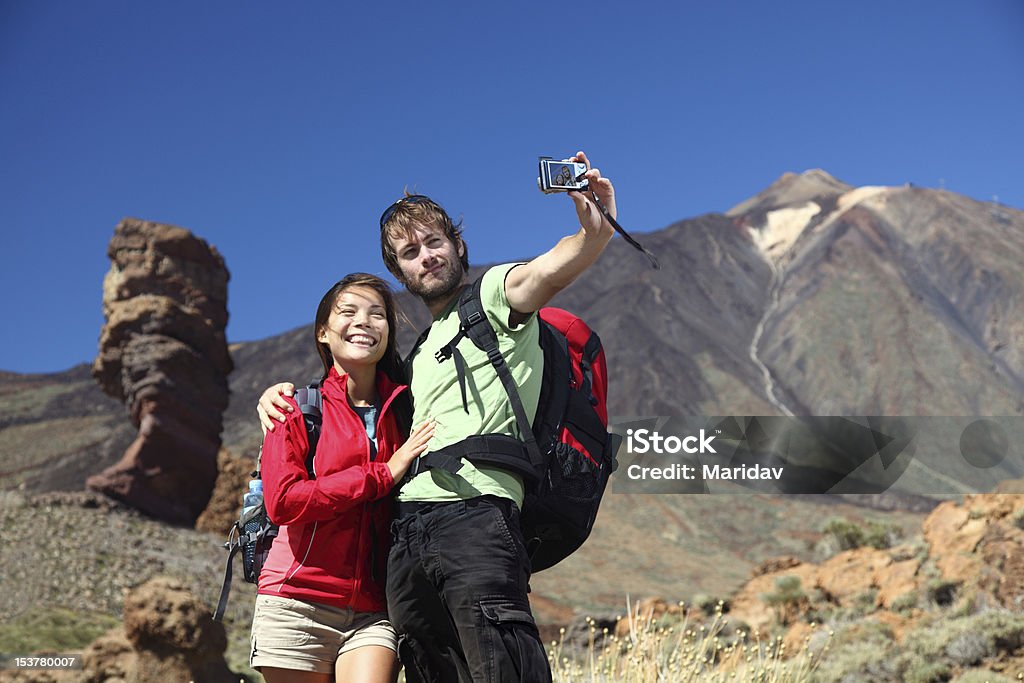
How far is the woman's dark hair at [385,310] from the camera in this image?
119 inches

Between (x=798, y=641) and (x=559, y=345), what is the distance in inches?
287

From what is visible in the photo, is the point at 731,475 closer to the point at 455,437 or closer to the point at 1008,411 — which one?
the point at 455,437

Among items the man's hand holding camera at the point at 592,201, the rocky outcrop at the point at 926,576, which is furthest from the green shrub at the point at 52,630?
the man's hand holding camera at the point at 592,201

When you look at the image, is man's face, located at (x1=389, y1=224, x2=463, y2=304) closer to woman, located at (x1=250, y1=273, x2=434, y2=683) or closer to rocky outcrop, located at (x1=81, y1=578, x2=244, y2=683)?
woman, located at (x1=250, y1=273, x2=434, y2=683)

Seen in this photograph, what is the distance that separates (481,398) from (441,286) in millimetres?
406

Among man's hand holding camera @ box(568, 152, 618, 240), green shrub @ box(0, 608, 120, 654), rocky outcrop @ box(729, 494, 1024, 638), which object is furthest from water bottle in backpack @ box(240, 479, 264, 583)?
green shrub @ box(0, 608, 120, 654)

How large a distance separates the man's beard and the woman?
0.24m

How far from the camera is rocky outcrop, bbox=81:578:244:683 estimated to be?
8938 millimetres

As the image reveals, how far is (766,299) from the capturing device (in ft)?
238

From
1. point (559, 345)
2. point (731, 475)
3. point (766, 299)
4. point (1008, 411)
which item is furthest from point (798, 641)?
point (766, 299)

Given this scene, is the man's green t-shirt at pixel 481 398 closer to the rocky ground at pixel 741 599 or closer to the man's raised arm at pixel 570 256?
the man's raised arm at pixel 570 256

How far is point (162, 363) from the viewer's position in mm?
17891

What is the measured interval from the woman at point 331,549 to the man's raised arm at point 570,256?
457 mm

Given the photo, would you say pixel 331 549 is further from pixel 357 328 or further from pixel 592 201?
pixel 592 201
